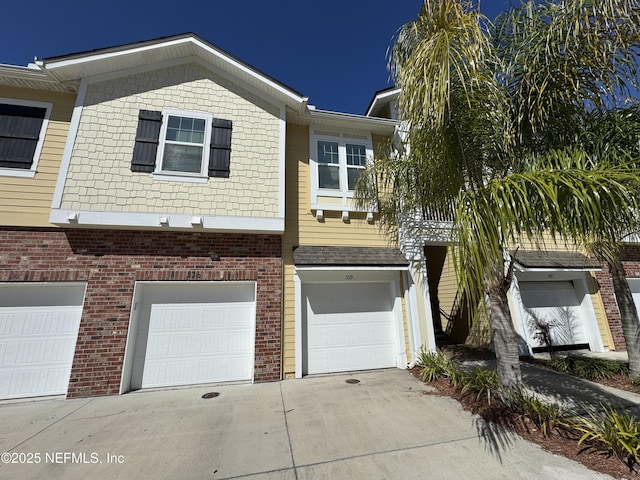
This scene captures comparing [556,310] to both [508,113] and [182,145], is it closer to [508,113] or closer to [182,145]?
[508,113]

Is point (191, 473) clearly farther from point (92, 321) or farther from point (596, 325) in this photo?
point (596, 325)

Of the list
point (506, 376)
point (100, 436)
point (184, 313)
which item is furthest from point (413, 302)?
point (100, 436)

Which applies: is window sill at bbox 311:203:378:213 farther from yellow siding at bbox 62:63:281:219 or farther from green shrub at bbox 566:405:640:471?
green shrub at bbox 566:405:640:471

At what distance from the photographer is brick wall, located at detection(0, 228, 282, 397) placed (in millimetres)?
5531

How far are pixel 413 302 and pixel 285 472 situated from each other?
202 inches

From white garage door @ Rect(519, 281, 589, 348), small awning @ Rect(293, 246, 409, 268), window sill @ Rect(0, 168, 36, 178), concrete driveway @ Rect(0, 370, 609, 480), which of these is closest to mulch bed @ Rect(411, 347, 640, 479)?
concrete driveway @ Rect(0, 370, 609, 480)

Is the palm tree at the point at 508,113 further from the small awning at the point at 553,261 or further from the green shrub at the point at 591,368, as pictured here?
the small awning at the point at 553,261

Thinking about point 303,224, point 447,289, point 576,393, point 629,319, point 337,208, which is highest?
point 337,208

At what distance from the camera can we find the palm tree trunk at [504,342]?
4227 mm

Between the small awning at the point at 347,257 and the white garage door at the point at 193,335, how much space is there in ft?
5.54

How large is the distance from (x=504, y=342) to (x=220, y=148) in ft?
23.6

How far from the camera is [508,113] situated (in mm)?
4227

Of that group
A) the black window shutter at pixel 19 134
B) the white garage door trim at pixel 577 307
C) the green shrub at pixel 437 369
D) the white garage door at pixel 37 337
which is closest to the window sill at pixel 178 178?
the black window shutter at pixel 19 134

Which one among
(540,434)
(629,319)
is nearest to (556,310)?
(629,319)
